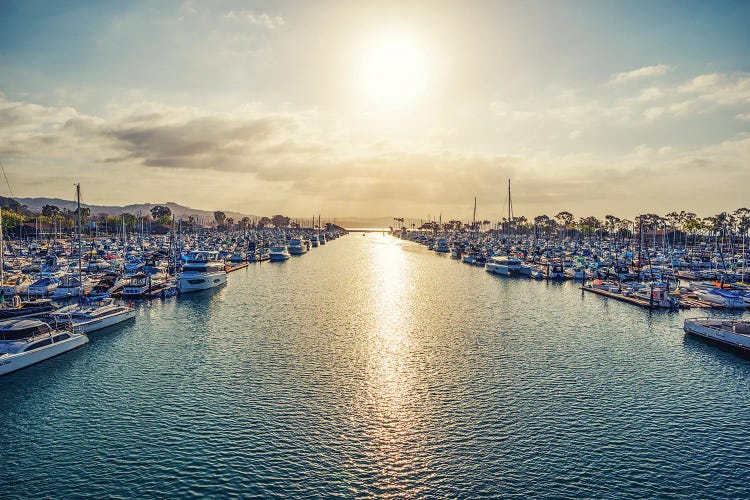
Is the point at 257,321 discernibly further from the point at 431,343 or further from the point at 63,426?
the point at 63,426

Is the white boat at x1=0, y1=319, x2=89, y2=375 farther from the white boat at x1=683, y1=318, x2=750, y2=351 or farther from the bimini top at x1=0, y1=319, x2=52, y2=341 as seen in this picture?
the white boat at x1=683, y1=318, x2=750, y2=351

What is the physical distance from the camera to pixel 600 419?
1441 inches

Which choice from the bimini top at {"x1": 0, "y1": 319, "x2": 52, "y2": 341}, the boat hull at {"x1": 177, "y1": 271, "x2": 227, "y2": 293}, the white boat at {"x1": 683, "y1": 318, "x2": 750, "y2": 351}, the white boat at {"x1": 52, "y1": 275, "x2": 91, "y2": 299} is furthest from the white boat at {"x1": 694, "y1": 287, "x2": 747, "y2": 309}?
the white boat at {"x1": 52, "y1": 275, "x2": 91, "y2": 299}

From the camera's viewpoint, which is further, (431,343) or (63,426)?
(431,343)

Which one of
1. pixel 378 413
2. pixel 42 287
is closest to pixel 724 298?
pixel 378 413

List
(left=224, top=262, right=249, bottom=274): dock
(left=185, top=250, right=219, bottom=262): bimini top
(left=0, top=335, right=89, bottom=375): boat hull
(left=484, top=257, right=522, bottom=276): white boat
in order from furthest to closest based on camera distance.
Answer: (left=484, top=257, right=522, bottom=276): white boat < (left=224, top=262, right=249, bottom=274): dock < (left=185, top=250, right=219, bottom=262): bimini top < (left=0, top=335, right=89, bottom=375): boat hull

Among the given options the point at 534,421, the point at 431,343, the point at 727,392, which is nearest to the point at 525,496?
the point at 534,421

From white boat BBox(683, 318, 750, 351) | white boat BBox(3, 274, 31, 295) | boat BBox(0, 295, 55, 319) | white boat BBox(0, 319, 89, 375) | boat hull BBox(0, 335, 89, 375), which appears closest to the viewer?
boat hull BBox(0, 335, 89, 375)

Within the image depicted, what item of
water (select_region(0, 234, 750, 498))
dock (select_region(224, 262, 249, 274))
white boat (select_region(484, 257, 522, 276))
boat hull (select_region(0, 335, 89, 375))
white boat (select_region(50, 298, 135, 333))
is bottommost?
water (select_region(0, 234, 750, 498))

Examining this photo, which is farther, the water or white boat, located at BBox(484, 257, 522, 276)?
white boat, located at BBox(484, 257, 522, 276)

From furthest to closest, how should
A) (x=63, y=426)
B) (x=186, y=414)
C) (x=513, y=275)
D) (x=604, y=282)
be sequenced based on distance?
1. (x=513, y=275)
2. (x=604, y=282)
3. (x=186, y=414)
4. (x=63, y=426)

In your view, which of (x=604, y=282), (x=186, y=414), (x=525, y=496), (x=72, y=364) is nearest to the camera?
(x=525, y=496)

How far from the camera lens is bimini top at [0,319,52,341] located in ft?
156

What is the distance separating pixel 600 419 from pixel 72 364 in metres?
52.6
